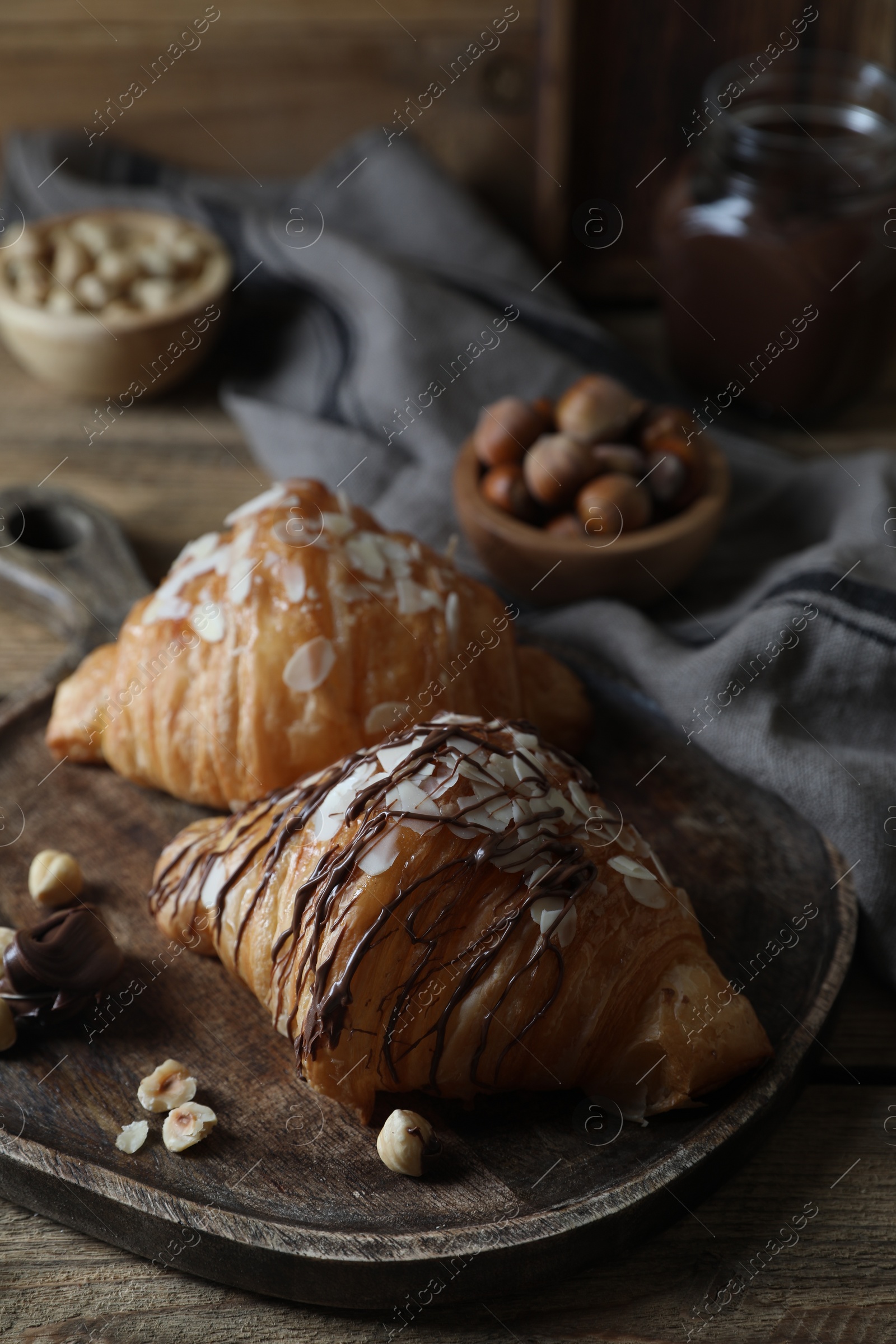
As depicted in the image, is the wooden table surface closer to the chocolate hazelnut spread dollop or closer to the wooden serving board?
the wooden serving board

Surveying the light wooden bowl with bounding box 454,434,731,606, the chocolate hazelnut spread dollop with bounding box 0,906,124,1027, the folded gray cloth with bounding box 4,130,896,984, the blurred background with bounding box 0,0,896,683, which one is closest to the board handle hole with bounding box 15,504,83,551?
the blurred background with bounding box 0,0,896,683

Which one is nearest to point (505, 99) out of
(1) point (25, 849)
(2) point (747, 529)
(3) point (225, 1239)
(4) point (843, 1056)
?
(2) point (747, 529)

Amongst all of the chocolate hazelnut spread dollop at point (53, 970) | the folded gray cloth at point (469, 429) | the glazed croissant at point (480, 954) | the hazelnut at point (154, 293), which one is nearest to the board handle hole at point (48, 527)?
the folded gray cloth at point (469, 429)

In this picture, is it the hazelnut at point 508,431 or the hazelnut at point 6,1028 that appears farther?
the hazelnut at point 508,431

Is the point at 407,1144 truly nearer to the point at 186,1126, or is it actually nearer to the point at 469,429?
the point at 186,1126

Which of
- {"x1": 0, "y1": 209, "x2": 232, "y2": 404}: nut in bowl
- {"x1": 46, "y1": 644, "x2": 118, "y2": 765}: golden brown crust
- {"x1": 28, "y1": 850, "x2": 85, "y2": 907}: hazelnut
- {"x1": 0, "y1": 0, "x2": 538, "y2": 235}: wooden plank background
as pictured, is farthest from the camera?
{"x1": 0, "y1": 0, "x2": 538, "y2": 235}: wooden plank background

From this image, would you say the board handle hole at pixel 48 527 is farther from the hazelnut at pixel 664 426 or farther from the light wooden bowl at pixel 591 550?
the hazelnut at pixel 664 426
